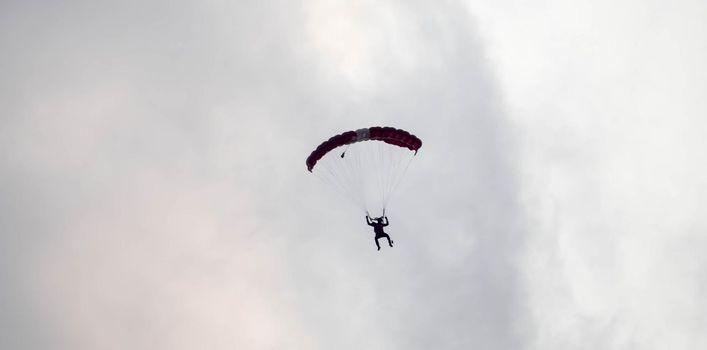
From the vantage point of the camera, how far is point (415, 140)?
44.8m

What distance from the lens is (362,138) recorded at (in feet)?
142

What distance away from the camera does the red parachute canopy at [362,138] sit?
42.9m

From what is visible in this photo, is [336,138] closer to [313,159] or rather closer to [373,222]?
[313,159]

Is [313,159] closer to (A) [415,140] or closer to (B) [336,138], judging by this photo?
(B) [336,138]

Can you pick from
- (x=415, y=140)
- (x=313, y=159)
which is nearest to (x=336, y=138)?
(x=313, y=159)

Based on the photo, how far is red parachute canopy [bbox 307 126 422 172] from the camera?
42.9m

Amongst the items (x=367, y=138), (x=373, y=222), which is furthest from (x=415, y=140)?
(x=373, y=222)

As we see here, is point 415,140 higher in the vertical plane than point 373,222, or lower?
higher

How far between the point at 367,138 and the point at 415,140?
374 centimetres

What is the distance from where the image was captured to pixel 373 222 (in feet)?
142

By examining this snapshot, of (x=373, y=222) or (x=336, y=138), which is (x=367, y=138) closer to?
(x=336, y=138)

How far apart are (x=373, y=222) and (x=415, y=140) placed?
22.4 ft

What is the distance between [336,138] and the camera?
43.0 m
